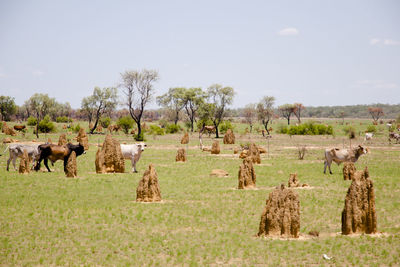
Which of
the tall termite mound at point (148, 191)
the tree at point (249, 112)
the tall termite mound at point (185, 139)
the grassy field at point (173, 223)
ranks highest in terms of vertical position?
the tree at point (249, 112)

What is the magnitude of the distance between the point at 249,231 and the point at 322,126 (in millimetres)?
71249

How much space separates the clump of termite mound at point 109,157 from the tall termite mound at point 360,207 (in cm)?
1707

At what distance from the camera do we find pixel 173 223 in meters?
15.4

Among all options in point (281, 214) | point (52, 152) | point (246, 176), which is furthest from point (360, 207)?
point (52, 152)

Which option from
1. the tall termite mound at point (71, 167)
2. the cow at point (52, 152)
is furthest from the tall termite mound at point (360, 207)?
the cow at point (52, 152)

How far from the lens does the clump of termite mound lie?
1089 inches

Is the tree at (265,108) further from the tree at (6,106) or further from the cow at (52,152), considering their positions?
the cow at (52,152)

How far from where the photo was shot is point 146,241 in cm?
1316

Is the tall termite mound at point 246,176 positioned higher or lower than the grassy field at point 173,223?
higher

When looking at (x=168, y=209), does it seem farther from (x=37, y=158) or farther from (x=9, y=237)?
(x=37, y=158)

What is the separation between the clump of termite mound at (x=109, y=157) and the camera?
90.8 feet

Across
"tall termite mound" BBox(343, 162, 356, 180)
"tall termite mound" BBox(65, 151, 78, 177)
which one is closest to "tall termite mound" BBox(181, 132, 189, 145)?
"tall termite mound" BBox(65, 151, 78, 177)

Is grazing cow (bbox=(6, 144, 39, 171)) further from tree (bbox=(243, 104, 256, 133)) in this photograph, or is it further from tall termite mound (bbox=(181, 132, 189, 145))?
tree (bbox=(243, 104, 256, 133))

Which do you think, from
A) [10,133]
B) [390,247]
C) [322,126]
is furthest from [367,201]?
[322,126]
